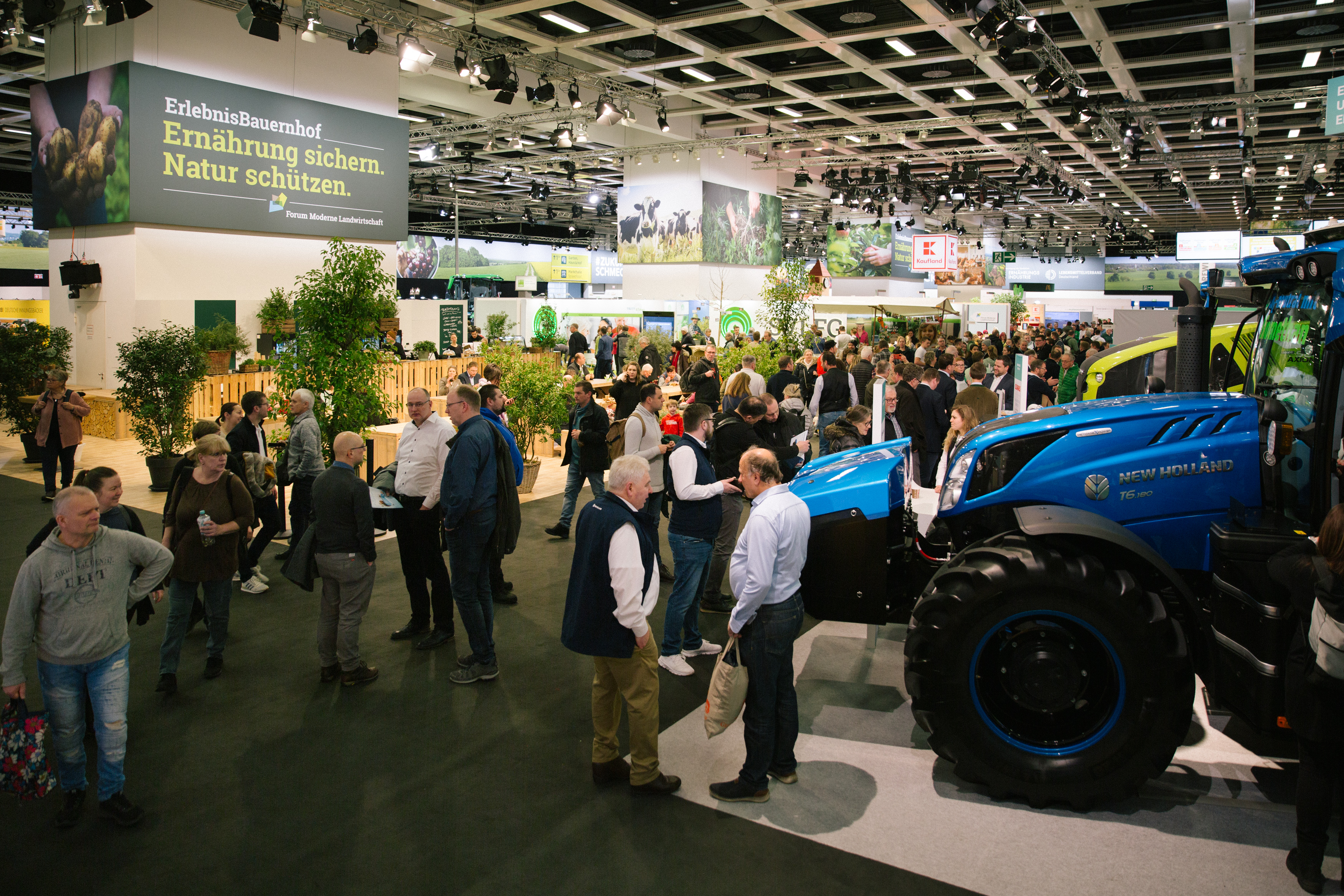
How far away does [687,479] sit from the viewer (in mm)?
5070

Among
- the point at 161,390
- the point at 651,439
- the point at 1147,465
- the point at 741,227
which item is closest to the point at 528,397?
the point at 651,439

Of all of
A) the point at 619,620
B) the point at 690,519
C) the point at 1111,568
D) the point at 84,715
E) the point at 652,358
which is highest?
the point at 652,358

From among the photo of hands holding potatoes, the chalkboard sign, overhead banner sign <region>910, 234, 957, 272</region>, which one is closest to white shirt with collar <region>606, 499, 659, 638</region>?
the photo of hands holding potatoes

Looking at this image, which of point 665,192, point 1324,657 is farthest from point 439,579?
point 665,192

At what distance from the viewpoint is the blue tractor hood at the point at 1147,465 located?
3855 millimetres

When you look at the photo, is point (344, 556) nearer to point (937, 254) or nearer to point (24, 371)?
point (24, 371)

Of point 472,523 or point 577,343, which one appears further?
point 577,343

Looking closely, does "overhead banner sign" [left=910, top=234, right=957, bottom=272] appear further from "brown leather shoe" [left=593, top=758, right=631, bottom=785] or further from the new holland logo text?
"brown leather shoe" [left=593, top=758, right=631, bottom=785]

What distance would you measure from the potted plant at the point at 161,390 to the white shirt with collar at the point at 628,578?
7766 millimetres

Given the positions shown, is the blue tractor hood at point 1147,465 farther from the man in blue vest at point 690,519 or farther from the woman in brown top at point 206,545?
the woman in brown top at point 206,545

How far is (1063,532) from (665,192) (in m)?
19.2

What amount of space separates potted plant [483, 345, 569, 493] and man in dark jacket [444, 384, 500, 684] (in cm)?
445

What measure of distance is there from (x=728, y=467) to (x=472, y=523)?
1819mm

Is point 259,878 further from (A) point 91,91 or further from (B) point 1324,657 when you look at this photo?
(A) point 91,91
